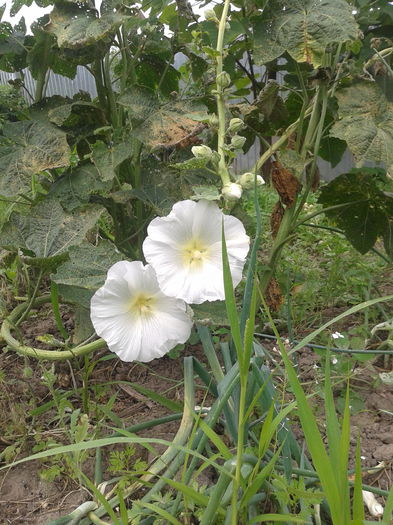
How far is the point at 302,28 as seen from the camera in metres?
1.04

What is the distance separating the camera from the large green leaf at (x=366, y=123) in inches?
40.2

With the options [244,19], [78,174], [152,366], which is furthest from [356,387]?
[244,19]

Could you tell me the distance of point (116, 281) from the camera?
0.79 metres

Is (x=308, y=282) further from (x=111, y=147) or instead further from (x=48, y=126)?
(x=48, y=126)

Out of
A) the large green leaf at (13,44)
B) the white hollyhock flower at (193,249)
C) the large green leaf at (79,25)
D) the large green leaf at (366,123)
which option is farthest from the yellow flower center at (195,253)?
the large green leaf at (13,44)

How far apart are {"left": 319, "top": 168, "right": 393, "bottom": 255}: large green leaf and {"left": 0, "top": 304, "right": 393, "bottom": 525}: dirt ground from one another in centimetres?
35

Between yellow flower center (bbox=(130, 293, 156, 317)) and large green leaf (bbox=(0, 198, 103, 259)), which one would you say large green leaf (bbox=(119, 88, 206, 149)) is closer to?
large green leaf (bbox=(0, 198, 103, 259))

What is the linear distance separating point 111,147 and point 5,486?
0.72 meters

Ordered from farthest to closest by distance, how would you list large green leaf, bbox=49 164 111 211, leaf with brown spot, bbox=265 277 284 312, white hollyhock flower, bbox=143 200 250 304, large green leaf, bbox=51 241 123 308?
1. leaf with brown spot, bbox=265 277 284 312
2. large green leaf, bbox=49 164 111 211
3. large green leaf, bbox=51 241 123 308
4. white hollyhock flower, bbox=143 200 250 304

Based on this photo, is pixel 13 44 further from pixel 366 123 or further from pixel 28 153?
pixel 366 123

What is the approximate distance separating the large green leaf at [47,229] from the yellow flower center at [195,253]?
0.89ft

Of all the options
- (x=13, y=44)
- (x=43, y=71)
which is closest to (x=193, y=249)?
(x=43, y=71)

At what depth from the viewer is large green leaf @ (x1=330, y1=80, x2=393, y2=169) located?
3.35ft

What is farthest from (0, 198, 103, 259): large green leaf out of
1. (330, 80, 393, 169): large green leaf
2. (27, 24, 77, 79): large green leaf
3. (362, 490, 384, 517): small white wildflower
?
(362, 490, 384, 517): small white wildflower
